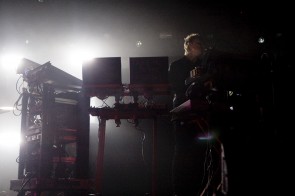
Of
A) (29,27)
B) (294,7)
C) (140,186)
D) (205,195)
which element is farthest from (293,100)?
(29,27)

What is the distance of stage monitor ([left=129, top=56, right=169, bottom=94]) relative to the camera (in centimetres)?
377

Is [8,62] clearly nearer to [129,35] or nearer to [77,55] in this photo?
[77,55]

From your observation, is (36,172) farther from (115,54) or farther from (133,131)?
(115,54)

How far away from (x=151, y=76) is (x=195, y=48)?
0.62 m

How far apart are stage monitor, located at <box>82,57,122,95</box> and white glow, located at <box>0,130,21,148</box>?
10.4ft

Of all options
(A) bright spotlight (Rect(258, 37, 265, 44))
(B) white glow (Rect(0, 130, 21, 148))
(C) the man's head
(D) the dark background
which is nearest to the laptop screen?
(C) the man's head

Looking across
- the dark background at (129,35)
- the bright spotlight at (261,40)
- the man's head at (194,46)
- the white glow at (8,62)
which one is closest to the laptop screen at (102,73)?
the man's head at (194,46)

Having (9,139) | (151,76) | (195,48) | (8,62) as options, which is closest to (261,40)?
(195,48)

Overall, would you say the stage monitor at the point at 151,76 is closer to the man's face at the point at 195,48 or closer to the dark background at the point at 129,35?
the man's face at the point at 195,48

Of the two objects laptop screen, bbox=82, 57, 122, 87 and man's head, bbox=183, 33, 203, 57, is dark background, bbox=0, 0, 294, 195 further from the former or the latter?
laptop screen, bbox=82, 57, 122, 87

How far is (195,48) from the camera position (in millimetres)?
3559

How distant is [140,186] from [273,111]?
346 cm

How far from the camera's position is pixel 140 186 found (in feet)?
16.2

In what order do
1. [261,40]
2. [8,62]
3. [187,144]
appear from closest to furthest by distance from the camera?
1. [187,144]
2. [261,40]
3. [8,62]
